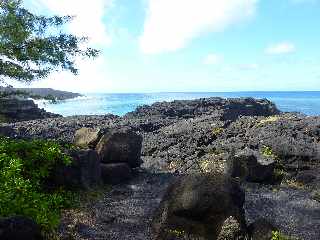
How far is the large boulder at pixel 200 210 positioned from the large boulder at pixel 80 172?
5.72 m

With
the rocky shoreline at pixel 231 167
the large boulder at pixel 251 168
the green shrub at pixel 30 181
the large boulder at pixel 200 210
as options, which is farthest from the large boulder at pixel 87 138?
the large boulder at pixel 200 210

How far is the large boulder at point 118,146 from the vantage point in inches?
941

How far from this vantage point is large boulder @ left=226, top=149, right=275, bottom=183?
23.1 metres

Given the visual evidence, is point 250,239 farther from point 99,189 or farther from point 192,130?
point 192,130

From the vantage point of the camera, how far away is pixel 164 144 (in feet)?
110

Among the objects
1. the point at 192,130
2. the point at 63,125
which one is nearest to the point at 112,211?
the point at 192,130

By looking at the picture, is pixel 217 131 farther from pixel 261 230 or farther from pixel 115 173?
pixel 261 230

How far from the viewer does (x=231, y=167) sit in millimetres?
24047

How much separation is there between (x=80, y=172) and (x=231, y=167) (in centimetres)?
905

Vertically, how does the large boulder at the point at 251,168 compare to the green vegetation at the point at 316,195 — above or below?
above

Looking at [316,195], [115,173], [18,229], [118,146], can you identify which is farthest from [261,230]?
[118,146]

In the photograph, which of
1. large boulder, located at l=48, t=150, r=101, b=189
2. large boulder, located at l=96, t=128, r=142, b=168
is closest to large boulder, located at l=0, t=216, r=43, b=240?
large boulder, located at l=48, t=150, r=101, b=189

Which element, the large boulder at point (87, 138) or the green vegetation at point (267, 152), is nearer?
the large boulder at point (87, 138)

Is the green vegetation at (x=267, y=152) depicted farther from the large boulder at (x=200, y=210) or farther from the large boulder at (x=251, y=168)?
the large boulder at (x=200, y=210)
